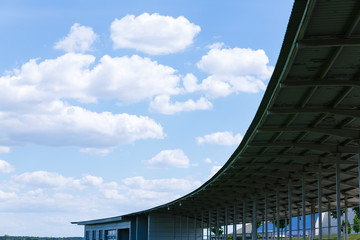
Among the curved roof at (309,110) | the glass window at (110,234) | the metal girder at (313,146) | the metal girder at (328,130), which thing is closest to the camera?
the curved roof at (309,110)

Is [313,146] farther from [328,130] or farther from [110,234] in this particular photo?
[110,234]

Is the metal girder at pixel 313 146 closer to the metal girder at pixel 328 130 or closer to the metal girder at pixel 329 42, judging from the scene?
the metal girder at pixel 328 130

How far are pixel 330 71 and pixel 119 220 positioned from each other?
238ft

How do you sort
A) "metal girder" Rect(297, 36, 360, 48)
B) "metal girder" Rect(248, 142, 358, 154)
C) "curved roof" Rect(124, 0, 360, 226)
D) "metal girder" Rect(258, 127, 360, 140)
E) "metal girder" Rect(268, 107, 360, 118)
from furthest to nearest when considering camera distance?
1. "metal girder" Rect(248, 142, 358, 154)
2. "metal girder" Rect(258, 127, 360, 140)
3. "metal girder" Rect(268, 107, 360, 118)
4. "metal girder" Rect(297, 36, 360, 48)
5. "curved roof" Rect(124, 0, 360, 226)

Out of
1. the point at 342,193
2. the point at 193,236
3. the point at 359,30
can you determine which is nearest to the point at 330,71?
the point at 359,30

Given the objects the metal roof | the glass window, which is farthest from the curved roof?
the glass window

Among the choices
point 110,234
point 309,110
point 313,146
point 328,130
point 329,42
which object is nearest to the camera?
point 329,42

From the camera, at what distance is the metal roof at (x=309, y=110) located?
15.3 meters

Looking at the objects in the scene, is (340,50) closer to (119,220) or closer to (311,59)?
(311,59)

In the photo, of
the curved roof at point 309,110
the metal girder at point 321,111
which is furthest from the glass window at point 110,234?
the metal girder at point 321,111

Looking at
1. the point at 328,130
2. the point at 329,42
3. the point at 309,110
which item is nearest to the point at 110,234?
the point at 328,130

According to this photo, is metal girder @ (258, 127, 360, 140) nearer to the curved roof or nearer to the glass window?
the curved roof

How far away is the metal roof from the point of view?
15.3m

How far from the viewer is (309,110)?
2316 centimetres
